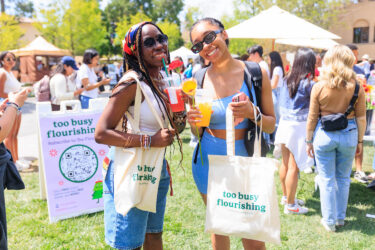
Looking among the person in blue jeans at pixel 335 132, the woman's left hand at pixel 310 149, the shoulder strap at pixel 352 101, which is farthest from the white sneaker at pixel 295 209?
the shoulder strap at pixel 352 101

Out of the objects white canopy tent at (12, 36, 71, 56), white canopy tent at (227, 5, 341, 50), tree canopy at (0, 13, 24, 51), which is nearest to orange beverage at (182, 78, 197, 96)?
white canopy tent at (227, 5, 341, 50)

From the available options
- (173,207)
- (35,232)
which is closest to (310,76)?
(173,207)

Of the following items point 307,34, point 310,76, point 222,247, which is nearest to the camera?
point 222,247

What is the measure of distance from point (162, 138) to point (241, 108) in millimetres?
519

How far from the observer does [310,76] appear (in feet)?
12.8

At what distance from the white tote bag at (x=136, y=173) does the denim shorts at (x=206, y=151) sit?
477mm

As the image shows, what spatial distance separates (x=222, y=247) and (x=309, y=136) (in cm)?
185

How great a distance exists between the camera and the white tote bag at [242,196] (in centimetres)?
184

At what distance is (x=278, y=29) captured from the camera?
5742 millimetres

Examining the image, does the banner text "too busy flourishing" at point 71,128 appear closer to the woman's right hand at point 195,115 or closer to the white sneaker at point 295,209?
the woman's right hand at point 195,115

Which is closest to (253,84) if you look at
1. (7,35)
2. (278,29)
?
(278,29)

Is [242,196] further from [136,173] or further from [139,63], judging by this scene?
[139,63]

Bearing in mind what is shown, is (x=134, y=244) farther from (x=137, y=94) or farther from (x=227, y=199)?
(x=137, y=94)

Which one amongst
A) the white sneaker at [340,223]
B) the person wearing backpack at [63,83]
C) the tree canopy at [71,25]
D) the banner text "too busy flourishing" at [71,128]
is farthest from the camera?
the tree canopy at [71,25]
